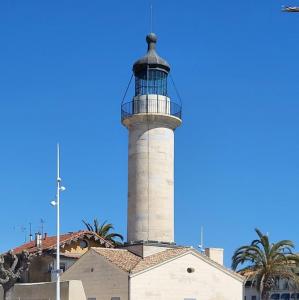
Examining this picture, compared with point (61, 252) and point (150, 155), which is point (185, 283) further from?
point (61, 252)

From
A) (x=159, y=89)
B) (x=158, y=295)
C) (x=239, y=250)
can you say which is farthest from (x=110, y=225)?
(x=158, y=295)

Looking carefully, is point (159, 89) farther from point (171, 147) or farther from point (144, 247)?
point (144, 247)

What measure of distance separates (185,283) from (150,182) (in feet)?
22.8

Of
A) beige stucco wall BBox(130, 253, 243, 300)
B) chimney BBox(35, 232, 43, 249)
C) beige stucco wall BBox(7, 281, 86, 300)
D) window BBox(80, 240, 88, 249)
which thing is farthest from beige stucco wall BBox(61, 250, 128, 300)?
chimney BBox(35, 232, 43, 249)

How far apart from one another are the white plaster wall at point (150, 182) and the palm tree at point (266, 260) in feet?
25.5

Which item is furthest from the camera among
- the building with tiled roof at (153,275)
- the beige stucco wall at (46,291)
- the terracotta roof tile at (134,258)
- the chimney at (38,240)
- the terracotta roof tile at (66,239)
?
the chimney at (38,240)

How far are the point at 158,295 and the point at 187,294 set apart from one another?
2.21 m

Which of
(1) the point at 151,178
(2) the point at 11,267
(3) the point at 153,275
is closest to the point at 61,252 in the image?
(1) the point at 151,178

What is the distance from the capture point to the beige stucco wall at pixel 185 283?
3975 cm

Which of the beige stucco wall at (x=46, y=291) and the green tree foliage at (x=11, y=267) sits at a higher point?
the green tree foliage at (x=11, y=267)

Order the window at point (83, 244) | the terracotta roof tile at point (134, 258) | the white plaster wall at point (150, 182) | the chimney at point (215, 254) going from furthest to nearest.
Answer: the window at point (83, 244)
the chimney at point (215, 254)
the white plaster wall at point (150, 182)
the terracotta roof tile at point (134, 258)

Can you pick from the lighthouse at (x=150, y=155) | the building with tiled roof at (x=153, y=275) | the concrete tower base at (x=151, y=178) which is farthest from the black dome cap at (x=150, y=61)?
the building with tiled roof at (x=153, y=275)

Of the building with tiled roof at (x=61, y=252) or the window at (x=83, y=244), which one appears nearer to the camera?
the building with tiled roof at (x=61, y=252)

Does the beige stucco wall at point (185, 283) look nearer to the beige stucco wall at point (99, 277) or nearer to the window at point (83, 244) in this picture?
the beige stucco wall at point (99, 277)
